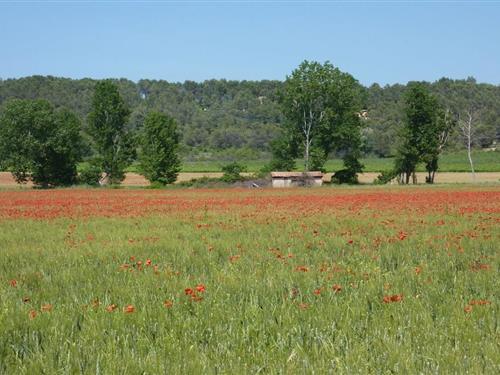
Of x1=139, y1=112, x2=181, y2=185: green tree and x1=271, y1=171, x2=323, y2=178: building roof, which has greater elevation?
x1=139, y1=112, x2=181, y2=185: green tree

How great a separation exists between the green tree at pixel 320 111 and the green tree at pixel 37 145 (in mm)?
32904

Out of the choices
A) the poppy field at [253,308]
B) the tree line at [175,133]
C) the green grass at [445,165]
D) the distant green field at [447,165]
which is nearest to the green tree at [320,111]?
the tree line at [175,133]

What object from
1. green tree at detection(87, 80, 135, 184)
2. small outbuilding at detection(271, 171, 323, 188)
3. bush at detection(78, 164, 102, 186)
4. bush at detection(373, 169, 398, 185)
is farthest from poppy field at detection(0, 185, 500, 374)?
bush at detection(373, 169, 398, 185)

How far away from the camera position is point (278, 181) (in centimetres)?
8362

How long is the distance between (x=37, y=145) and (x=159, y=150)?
16304 mm

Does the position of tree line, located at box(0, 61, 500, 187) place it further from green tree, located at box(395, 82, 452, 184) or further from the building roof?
the building roof

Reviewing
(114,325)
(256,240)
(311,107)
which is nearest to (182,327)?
(114,325)

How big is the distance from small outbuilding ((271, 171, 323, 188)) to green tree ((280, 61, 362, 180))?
5498 mm

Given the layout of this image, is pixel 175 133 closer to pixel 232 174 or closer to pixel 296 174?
pixel 232 174

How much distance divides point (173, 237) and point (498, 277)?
8757 mm

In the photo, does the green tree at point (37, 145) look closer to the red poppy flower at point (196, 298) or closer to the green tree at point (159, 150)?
the green tree at point (159, 150)

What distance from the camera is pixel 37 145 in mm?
78625

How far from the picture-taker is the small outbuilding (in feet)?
273

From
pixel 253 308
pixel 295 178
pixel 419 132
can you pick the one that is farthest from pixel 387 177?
pixel 253 308
